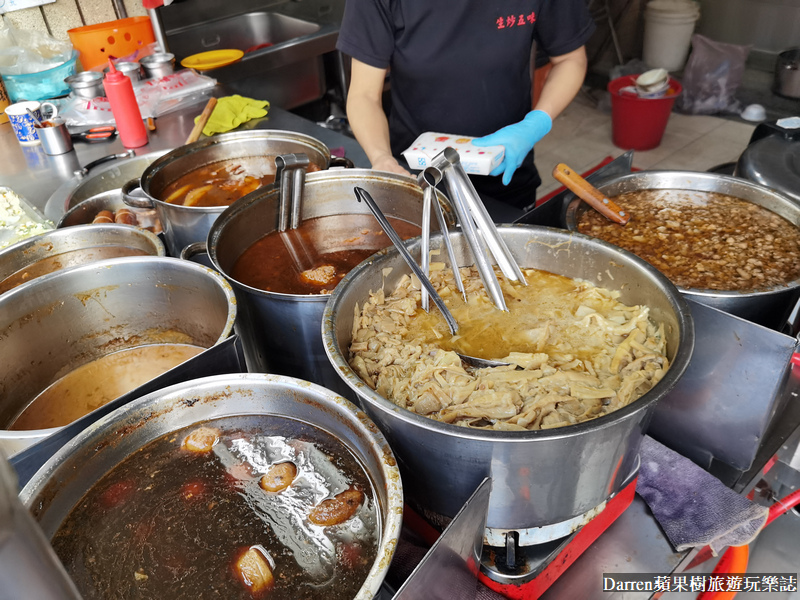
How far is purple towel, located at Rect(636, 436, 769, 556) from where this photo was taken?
1267mm

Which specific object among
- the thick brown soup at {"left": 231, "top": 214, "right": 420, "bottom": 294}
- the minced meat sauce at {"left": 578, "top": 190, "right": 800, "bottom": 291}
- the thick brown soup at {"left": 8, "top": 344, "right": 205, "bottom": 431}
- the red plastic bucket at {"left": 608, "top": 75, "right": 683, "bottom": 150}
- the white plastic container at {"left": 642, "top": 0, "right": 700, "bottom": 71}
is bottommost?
the red plastic bucket at {"left": 608, "top": 75, "right": 683, "bottom": 150}

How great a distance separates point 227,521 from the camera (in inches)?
40.3

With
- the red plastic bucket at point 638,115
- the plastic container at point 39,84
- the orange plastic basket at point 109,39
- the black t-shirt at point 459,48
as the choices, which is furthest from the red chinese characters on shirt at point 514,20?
the red plastic bucket at point 638,115

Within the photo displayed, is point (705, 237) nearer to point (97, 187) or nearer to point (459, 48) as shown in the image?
point (459, 48)

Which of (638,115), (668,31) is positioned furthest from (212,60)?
(668,31)

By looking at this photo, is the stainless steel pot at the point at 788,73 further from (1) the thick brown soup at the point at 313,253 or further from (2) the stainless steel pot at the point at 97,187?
(2) the stainless steel pot at the point at 97,187

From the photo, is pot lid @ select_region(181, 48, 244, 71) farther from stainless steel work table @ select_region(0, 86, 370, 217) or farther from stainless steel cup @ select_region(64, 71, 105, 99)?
stainless steel cup @ select_region(64, 71, 105, 99)

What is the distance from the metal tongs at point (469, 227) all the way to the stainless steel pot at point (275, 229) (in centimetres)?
12

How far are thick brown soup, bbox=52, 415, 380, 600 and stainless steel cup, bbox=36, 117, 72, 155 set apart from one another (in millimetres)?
2660

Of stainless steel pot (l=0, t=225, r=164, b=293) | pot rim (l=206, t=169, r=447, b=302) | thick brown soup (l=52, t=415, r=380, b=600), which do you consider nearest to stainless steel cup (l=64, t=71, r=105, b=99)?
stainless steel pot (l=0, t=225, r=164, b=293)

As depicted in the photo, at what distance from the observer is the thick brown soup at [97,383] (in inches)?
58.1

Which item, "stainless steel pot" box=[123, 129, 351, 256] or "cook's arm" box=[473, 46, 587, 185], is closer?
"stainless steel pot" box=[123, 129, 351, 256]

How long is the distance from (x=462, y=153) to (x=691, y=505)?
4.13 ft

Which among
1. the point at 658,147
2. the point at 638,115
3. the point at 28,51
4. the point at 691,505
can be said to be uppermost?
the point at 28,51
